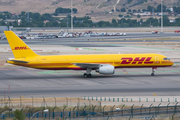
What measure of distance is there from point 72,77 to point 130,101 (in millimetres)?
18662

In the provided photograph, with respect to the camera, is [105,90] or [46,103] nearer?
[46,103]

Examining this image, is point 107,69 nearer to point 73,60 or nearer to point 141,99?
point 73,60

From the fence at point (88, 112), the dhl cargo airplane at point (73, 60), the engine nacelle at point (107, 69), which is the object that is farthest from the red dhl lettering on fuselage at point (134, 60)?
the fence at point (88, 112)

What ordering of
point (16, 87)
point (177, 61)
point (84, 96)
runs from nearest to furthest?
point (84, 96)
point (16, 87)
point (177, 61)

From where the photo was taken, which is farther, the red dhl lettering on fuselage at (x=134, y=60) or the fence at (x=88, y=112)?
the red dhl lettering on fuselage at (x=134, y=60)

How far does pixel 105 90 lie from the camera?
39844 millimetres

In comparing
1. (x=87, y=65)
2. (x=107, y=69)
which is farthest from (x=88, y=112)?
(x=87, y=65)

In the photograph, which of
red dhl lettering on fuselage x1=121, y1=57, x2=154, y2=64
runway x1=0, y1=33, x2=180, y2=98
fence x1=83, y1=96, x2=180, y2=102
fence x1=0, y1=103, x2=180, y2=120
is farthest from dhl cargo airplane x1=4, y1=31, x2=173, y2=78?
fence x1=0, y1=103, x2=180, y2=120

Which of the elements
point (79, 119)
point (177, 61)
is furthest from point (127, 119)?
point (177, 61)

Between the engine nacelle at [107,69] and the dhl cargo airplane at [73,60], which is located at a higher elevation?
the dhl cargo airplane at [73,60]

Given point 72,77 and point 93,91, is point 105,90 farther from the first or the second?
point 72,77

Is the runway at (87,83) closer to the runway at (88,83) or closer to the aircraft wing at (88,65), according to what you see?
the runway at (88,83)

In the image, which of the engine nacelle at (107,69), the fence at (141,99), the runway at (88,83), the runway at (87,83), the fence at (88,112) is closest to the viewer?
the fence at (88,112)

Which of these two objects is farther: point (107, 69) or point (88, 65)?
point (88, 65)
